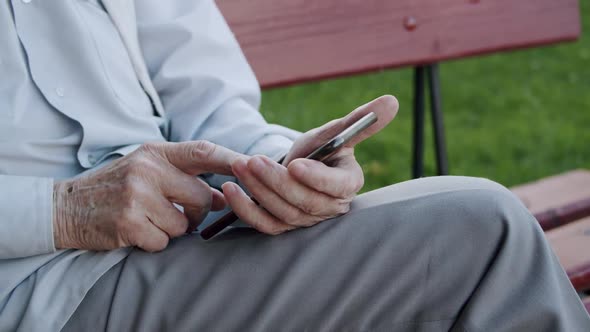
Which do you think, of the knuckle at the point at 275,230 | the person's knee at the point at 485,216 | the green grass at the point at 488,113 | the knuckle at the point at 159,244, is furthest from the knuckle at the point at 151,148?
the green grass at the point at 488,113

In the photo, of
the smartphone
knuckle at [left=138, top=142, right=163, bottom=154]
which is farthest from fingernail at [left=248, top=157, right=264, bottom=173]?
knuckle at [left=138, top=142, right=163, bottom=154]

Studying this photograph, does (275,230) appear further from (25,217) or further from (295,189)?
(25,217)

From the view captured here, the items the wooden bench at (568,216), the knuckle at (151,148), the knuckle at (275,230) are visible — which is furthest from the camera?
the wooden bench at (568,216)

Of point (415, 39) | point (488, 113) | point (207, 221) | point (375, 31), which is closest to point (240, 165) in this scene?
point (207, 221)

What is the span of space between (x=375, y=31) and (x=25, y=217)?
1.57 meters

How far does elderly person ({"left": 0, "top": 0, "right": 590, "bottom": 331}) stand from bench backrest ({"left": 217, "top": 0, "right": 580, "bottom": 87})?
0.78 m

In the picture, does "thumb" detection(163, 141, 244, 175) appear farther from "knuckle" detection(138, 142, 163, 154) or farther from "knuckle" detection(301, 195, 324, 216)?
"knuckle" detection(301, 195, 324, 216)

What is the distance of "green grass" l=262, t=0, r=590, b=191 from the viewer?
212 inches

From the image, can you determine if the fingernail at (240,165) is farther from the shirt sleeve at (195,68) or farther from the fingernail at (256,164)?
the shirt sleeve at (195,68)

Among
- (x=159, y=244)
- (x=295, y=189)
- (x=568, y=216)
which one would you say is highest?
(x=295, y=189)

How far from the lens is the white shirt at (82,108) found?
1751mm

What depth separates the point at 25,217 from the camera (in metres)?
1.75

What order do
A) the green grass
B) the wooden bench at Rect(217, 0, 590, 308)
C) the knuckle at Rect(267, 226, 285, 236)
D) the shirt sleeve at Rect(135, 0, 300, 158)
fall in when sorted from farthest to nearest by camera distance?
1. the green grass
2. the wooden bench at Rect(217, 0, 590, 308)
3. the shirt sleeve at Rect(135, 0, 300, 158)
4. the knuckle at Rect(267, 226, 285, 236)

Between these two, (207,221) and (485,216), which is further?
(207,221)
